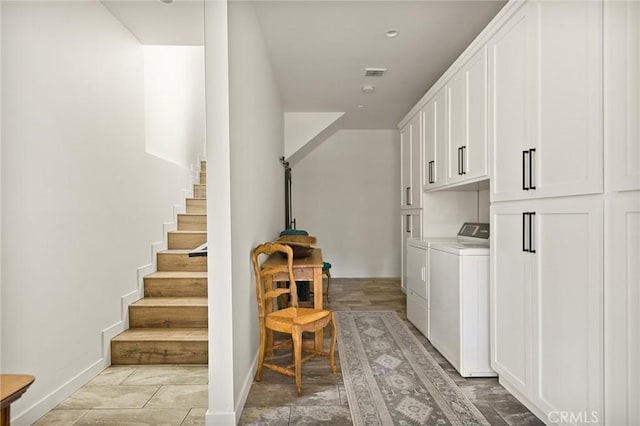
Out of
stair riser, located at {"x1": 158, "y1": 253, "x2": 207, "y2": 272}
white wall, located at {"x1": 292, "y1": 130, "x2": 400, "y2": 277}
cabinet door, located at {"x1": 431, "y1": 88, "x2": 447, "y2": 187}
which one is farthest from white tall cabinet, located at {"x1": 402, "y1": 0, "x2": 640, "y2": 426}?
white wall, located at {"x1": 292, "y1": 130, "x2": 400, "y2": 277}

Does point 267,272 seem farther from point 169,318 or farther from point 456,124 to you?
point 456,124

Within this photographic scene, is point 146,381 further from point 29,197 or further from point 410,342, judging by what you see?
point 410,342

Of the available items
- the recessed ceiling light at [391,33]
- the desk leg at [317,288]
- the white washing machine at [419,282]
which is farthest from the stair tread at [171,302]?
the recessed ceiling light at [391,33]

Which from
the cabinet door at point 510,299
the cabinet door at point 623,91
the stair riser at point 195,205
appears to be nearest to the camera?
the cabinet door at point 623,91

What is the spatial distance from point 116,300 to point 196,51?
379 cm

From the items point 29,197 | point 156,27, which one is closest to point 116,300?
point 29,197

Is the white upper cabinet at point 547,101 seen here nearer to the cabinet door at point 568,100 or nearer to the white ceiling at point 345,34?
the cabinet door at point 568,100

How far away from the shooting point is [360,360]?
2676 mm

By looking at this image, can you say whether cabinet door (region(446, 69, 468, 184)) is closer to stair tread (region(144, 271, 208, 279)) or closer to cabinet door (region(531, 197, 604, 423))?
cabinet door (region(531, 197, 604, 423))

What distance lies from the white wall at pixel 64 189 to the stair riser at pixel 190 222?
0.92 m

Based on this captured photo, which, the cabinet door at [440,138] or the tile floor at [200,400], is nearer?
the tile floor at [200,400]

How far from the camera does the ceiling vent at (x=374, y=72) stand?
3.60 meters

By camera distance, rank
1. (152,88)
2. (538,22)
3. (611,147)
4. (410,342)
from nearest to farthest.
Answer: (611,147) < (538,22) < (410,342) < (152,88)

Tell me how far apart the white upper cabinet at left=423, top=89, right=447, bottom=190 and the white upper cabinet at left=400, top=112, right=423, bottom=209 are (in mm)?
196
